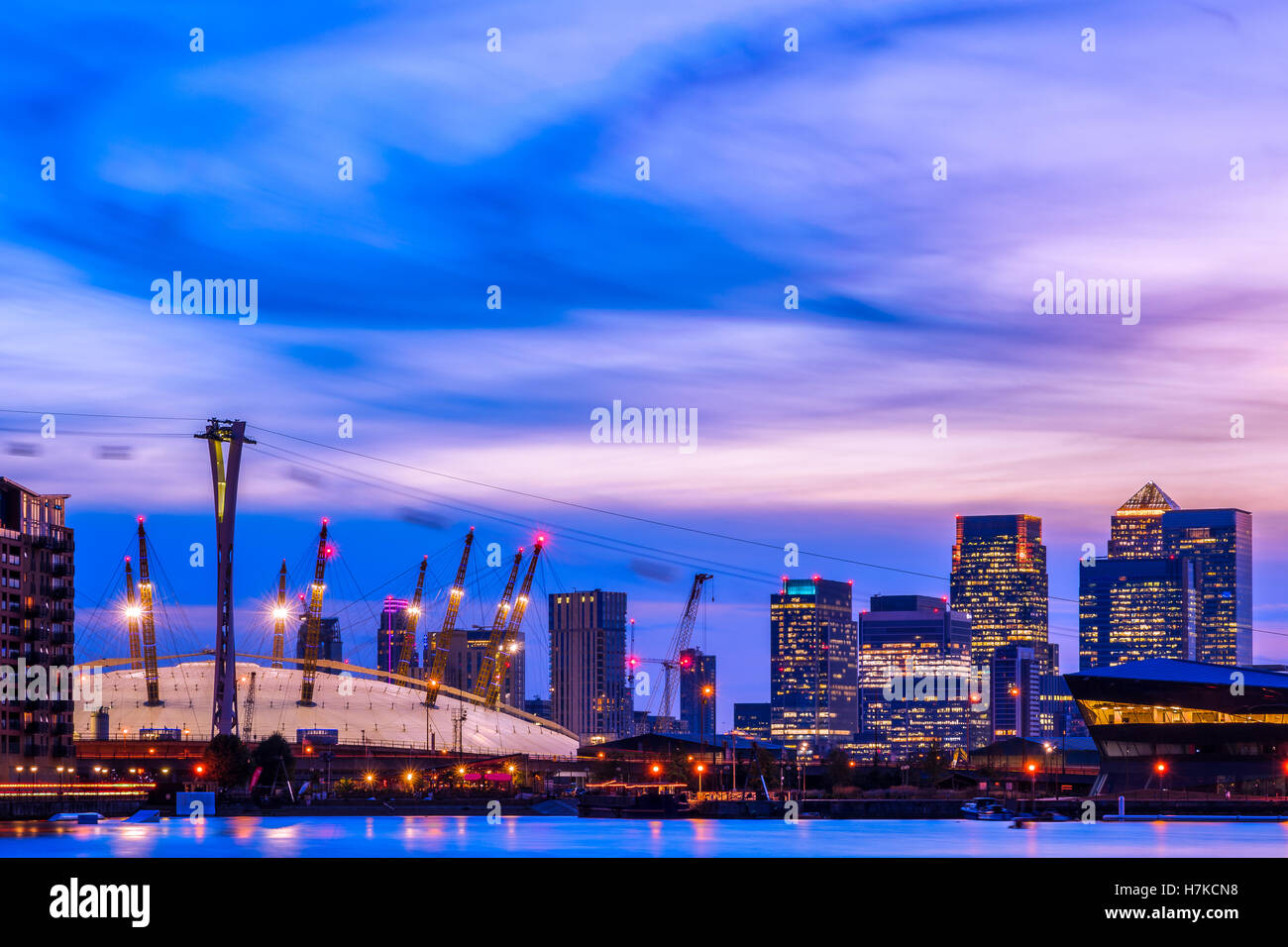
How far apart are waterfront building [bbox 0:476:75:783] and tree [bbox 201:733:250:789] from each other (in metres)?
15.5

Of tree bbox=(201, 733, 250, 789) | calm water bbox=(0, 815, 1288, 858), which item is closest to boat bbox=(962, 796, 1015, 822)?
calm water bbox=(0, 815, 1288, 858)

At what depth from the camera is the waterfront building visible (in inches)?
6777

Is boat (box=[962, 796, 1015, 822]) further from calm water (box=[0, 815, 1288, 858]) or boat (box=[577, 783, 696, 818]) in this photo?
boat (box=[577, 783, 696, 818])

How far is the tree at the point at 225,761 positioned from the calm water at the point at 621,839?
1181 inches

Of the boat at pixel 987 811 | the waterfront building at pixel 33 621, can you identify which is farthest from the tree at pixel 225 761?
the boat at pixel 987 811

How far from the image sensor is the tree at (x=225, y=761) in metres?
188

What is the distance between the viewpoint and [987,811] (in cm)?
17250

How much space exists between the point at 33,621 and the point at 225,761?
27.3 meters

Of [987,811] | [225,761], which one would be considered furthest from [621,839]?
[225,761]

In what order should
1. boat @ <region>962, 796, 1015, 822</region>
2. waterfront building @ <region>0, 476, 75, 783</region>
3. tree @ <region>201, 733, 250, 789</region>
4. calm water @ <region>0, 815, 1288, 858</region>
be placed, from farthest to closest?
tree @ <region>201, 733, 250, 789</region> < waterfront building @ <region>0, 476, 75, 783</region> < boat @ <region>962, 796, 1015, 822</region> < calm water @ <region>0, 815, 1288, 858</region>

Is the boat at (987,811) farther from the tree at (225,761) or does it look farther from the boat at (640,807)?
the tree at (225,761)
